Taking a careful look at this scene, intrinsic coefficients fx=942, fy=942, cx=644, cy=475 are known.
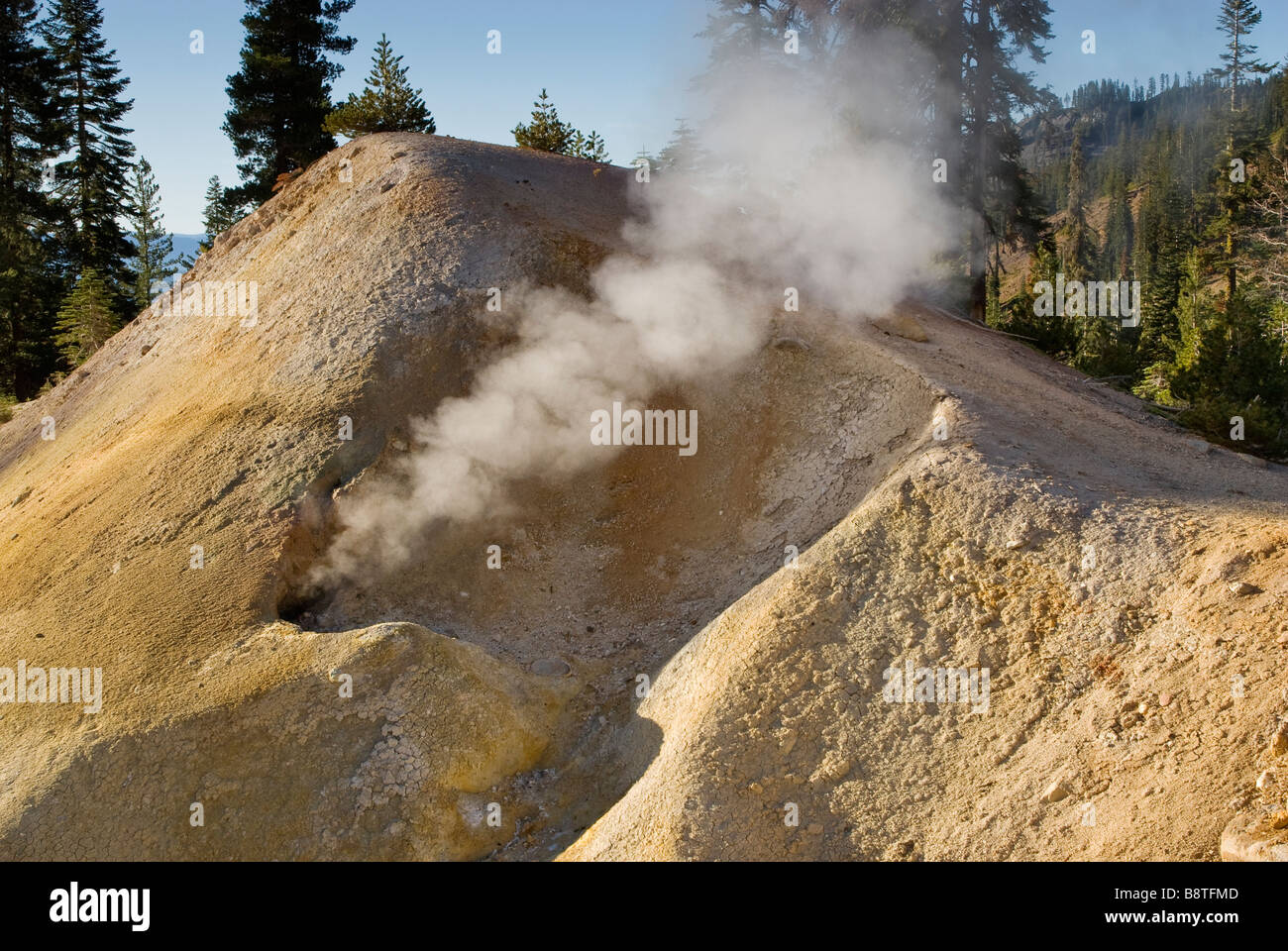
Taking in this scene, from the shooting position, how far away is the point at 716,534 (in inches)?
392

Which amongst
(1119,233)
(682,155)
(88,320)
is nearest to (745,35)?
(682,155)

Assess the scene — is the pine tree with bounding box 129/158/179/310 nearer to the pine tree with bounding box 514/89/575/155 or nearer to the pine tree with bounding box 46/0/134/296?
the pine tree with bounding box 46/0/134/296

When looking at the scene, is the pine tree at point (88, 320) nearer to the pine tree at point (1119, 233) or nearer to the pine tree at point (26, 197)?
the pine tree at point (26, 197)

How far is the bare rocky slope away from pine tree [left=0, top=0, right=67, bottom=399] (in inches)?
747

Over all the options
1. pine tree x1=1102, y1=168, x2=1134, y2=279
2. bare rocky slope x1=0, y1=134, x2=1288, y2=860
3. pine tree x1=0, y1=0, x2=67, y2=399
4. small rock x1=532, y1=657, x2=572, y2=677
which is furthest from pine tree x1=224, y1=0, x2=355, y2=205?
pine tree x1=1102, y1=168, x2=1134, y2=279

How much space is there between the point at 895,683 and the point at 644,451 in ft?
14.8

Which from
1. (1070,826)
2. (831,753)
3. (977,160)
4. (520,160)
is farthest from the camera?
(977,160)

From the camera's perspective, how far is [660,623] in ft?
30.7

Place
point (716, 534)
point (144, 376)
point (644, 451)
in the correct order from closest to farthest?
point (716, 534) → point (644, 451) → point (144, 376)

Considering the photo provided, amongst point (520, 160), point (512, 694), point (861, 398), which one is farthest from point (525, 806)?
point (520, 160)

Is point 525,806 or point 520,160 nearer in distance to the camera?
point 525,806

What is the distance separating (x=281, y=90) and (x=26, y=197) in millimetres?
10326

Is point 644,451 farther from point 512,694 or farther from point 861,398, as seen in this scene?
point 512,694

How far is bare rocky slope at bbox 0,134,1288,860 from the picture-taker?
21.5 feet
